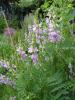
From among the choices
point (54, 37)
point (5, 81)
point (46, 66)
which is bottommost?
point (5, 81)

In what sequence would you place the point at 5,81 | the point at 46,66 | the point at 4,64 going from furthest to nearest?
the point at 4,64 → the point at 5,81 → the point at 46,66

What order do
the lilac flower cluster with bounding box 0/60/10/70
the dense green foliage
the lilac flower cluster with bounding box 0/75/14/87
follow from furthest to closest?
the lilac flower cluster with bounding box 0/60/10/70 → the lilac flower cluster with bounding box 0/75/14/87 → the dense green foliage

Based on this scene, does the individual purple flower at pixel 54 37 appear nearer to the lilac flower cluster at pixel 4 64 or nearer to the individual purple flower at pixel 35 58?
the individual purple flower at pixel 35 58

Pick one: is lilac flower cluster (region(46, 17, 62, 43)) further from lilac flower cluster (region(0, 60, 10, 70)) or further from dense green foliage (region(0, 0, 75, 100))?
lilac flower cluster (region(0, 60, 10, 70))

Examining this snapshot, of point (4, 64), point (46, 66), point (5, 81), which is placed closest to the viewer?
point (46, 66)

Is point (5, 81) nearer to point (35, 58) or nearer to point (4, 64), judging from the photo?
point (4, 64)

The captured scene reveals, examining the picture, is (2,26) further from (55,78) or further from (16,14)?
(55,78)

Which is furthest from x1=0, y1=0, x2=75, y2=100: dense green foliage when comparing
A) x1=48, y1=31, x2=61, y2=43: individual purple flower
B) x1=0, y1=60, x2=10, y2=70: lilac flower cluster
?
x1=0, y1=60, x2=10, y2=70: lilac flower cluster

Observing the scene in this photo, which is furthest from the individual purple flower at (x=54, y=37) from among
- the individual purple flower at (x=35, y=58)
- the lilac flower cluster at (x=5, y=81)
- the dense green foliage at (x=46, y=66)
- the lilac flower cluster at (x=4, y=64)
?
the lilac flower cluster at (x=4, y=64)

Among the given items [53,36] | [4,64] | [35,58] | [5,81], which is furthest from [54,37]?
[4,64]

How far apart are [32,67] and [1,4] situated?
12764mm

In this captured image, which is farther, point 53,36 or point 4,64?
point 4,64

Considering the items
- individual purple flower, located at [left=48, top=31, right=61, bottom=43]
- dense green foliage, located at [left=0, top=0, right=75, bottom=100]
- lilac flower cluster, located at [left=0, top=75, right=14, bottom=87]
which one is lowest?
lilac flower cluster, located at [left=0, top=75, right=14, bottom=87]

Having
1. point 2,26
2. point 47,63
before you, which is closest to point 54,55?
point 47,63
